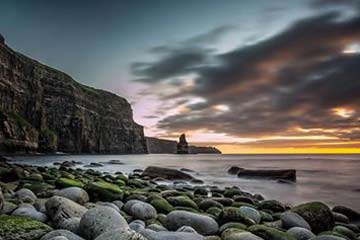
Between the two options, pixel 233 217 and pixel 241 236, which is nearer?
pixel 241 236

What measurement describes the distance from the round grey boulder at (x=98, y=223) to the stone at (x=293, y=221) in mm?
3946

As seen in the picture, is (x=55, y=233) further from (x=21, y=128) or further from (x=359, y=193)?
(x=21, y=128)

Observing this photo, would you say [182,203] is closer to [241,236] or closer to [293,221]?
[293,221]

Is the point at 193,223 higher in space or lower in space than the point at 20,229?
lower

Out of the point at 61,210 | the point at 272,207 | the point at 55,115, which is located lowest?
the point at 272,207

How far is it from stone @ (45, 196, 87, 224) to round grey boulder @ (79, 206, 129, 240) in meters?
0.90

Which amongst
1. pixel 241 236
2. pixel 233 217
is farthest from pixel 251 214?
pixel 241 236

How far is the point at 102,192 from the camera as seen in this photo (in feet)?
27.1

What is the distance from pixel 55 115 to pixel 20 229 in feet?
292

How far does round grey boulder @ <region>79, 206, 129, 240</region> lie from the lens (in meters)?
4.19

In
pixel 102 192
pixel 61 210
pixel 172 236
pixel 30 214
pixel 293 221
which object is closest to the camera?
pixel 172 236

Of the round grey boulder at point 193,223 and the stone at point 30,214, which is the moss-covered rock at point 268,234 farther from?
the stone at point 30,214

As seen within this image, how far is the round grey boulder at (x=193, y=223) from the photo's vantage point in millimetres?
5898

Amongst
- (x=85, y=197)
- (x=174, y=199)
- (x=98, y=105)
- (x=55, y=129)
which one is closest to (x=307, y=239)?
(x=174, y=199)
